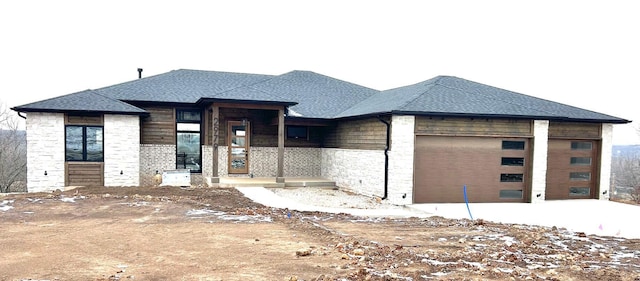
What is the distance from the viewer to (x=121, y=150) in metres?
15.0

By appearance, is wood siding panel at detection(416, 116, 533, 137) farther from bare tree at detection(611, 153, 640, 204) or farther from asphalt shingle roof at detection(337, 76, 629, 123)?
bare tree at detection(611, 153, 640, 204)

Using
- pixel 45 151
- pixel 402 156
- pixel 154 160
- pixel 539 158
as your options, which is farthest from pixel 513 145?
pixel 45 151

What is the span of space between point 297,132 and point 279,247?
1163 cm

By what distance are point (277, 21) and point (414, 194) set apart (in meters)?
16.9

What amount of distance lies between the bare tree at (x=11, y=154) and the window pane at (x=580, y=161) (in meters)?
36.1

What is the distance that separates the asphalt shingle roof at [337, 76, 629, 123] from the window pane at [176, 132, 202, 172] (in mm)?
6451

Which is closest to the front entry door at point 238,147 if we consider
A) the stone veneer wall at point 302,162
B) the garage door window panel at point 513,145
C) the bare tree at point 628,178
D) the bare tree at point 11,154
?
the stone veneer wall at point 302,162

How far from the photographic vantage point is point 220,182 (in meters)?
14.8

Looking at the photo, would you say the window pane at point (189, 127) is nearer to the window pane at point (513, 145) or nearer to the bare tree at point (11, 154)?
the window pane at point (513, 145)

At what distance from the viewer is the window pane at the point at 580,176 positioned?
14168 mm

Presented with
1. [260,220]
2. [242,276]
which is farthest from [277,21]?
[242,276]

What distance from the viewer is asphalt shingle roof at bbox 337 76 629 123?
12438mm

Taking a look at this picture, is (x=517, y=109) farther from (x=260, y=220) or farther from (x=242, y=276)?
(x=242, y=276)

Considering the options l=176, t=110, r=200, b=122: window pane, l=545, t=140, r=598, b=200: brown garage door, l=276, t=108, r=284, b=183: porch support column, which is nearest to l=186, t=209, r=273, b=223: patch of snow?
l=276, t=108, r=284, b=183: porch support column
